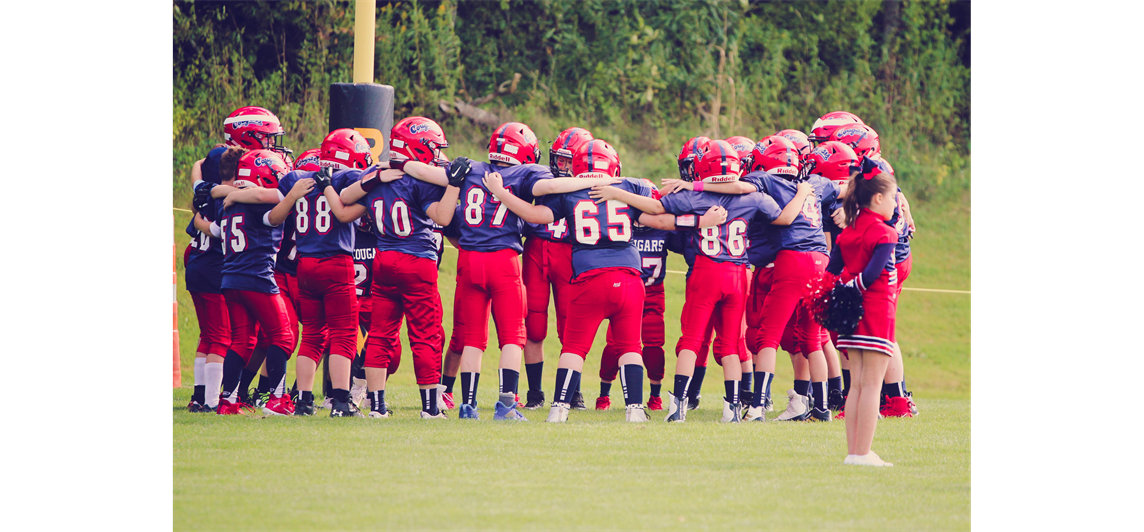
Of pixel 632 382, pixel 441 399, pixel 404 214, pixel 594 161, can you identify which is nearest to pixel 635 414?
pixel 632 382

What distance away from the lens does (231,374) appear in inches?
292

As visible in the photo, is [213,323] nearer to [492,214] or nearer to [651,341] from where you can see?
[492,214]

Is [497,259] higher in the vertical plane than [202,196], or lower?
lower

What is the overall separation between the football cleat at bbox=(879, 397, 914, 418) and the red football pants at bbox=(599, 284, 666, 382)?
1585 mm

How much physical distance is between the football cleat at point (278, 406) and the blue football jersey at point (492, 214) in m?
1.55

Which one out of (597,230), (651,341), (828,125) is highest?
(828,125)

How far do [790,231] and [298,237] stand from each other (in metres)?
3.22

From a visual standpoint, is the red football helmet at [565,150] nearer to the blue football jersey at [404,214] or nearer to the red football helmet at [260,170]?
the blue football jersey at [404,214]

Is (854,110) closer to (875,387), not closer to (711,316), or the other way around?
(711,316)

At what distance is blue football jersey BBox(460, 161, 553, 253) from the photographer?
23.3ft

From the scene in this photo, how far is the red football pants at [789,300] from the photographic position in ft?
24.3

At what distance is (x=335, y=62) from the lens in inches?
651

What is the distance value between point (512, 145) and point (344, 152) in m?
1.20

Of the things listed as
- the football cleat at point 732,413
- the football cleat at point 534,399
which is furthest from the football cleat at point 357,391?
the football cleat at point 732,413
